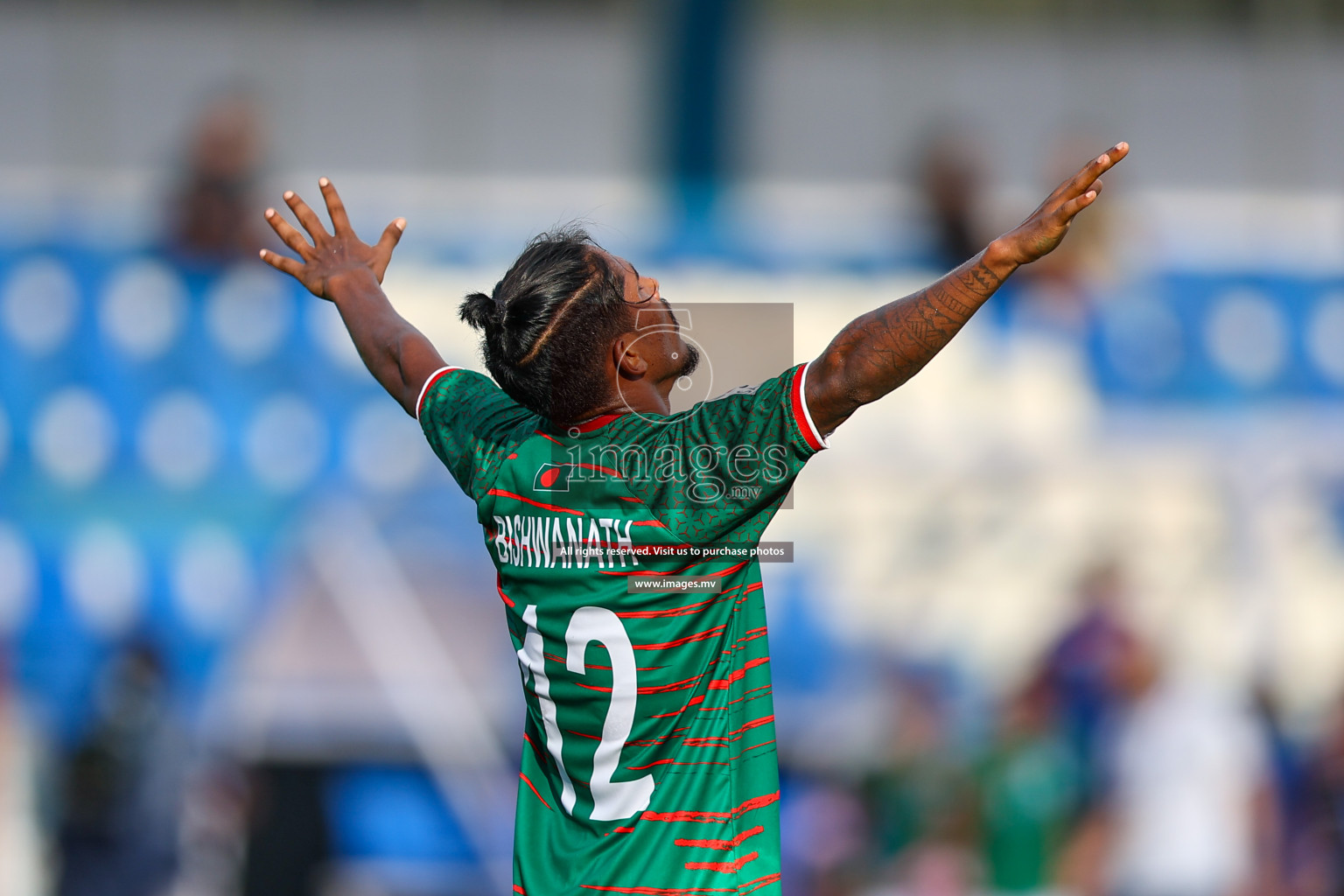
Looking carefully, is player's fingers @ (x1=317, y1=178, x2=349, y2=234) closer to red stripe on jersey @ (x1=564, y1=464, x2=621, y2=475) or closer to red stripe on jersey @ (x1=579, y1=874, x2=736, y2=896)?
red stripe on jersey @ (x1=564, y1=464, x2=621, y2=475)

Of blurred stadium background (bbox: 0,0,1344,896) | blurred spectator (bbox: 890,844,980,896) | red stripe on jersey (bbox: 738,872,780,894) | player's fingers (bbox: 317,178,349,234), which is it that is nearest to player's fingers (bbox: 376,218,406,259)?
player's fingers (bbox: 317,178,349,234)

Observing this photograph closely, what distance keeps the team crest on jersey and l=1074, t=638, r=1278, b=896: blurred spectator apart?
20.3 feet

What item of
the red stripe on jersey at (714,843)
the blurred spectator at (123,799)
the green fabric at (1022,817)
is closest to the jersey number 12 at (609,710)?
the red stripe on jersey at (714,843)

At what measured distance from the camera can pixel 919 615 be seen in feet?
29.3

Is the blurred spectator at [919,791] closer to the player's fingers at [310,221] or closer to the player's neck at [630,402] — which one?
the player's fingers at [310,221]

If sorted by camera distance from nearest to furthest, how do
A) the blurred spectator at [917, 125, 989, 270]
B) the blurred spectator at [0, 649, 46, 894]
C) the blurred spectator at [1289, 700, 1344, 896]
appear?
1. the blurred spectator at [1289, 700, 1344, 896]
2. the blurred spectator at [0, 649, 46, 894]
3. the blurred spectator at [917, 125, 989, 270]

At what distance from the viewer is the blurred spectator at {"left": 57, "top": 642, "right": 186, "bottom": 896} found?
298 inches

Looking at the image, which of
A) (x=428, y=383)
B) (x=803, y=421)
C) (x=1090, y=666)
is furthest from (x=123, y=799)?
(x=803, y=421)

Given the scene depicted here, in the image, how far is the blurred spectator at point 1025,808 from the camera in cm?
777

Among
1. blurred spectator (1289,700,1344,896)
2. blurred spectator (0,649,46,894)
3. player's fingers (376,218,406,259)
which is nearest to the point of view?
player's fingers (376,218,406,259)

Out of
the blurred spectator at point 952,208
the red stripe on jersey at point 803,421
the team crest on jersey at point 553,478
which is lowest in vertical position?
the team crest on jersey at point 553,478

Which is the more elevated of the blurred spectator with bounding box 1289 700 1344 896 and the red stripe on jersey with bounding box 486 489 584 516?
the red stripe on jersey with bounding box 486 489 584 516

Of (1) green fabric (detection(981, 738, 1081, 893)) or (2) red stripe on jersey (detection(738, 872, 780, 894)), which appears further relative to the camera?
(1) green fabric (detection(981, 738, 1081, 893))

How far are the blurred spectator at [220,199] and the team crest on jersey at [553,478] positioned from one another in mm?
7399
